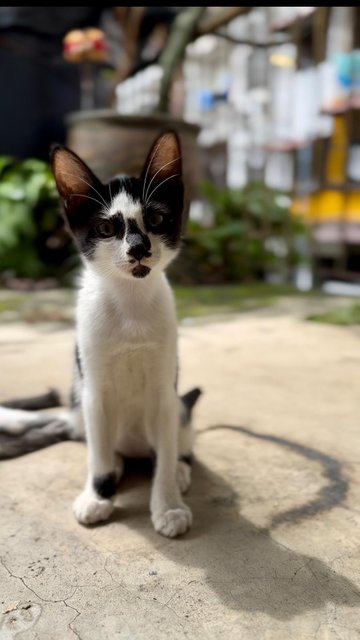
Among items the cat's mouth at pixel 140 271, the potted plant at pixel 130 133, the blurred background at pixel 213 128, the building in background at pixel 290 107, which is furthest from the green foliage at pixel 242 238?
the cat's mouth at pixel 140 271

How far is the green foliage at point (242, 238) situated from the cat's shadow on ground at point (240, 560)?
3755mm

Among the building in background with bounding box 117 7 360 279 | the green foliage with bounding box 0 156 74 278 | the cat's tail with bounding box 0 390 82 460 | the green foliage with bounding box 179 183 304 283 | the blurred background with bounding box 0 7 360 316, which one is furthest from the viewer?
the building in background with bounding box 117 7 360 279

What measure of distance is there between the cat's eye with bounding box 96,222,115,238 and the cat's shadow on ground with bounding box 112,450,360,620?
2.08 feet

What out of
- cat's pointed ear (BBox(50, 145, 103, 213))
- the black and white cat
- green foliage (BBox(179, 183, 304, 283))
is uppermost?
cat's pointed ear (BBox(50, 145, 103, 213))

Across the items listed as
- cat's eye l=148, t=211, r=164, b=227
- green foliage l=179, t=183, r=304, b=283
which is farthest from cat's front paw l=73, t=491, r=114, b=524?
green foliage l=179, t=183, r=304, b=283

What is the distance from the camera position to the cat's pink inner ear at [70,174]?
1.19m

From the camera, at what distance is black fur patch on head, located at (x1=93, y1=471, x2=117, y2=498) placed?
4.33 ft

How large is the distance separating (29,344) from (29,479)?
148 centimetres

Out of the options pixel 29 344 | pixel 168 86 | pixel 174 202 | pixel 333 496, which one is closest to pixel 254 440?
pixel 333 496

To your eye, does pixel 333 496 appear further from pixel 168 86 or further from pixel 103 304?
pixel 168 86

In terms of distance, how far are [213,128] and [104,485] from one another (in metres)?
6.34

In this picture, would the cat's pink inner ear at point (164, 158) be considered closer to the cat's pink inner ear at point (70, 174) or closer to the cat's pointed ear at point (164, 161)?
the cat's pointed ear at point (164, 161)

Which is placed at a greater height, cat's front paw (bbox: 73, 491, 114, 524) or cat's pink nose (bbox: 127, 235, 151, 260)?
cat's pink nose (bbox: 127, 235, 151, 260)

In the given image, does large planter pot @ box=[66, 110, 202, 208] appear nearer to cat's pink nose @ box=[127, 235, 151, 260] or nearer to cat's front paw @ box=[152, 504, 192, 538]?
cat's pink nose @ box=[127, 235, 151, 260]
